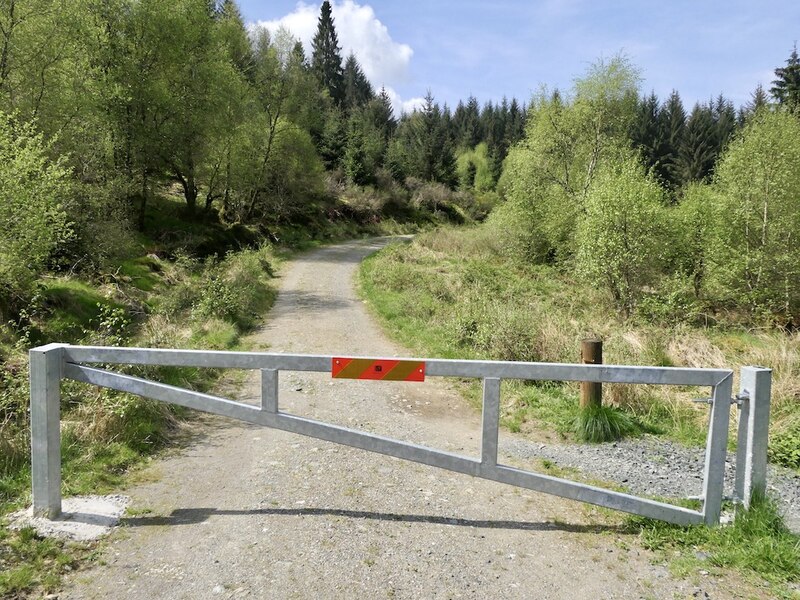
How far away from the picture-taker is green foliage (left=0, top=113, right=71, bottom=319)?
1027 cm

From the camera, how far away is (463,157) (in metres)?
83.9

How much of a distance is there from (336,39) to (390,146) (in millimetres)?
32059

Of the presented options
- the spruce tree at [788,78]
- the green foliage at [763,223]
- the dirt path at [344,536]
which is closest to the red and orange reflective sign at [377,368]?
the dirt path at [344,536]

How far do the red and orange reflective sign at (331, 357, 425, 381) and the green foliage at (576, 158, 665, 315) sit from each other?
14.8 m

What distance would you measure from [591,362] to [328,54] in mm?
85237

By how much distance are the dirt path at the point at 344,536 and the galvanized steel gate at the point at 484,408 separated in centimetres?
44

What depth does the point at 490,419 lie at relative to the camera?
3809mm

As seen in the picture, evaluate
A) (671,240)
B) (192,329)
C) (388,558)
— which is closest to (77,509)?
(388,558)

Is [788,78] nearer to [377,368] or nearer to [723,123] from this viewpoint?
[723,123]

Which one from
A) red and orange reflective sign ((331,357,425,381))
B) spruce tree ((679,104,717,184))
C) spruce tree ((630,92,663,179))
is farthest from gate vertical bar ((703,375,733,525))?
spruce tree ((630,92,663,179))

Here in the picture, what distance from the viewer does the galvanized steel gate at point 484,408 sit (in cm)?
372

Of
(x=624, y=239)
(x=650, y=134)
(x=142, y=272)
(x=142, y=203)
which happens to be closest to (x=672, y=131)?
(x=650, y=134)

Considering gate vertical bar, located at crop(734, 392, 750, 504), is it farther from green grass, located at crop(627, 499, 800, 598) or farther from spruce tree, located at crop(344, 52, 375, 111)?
spruce tree, located at crop(344, 52, 375, 111)

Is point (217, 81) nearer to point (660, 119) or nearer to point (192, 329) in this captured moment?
point (192, 329)
